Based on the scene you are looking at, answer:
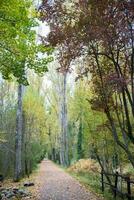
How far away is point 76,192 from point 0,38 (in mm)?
8045

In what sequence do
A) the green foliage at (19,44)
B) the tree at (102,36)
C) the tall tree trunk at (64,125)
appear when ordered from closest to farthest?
1. the tree at (102,36)
2. the green foliage at (19,44)
3. the tall tree trunk at (64,125)

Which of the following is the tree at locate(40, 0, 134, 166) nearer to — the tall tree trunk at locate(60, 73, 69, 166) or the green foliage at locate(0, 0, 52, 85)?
the green foliage at locate(0, 0, 52, 85)

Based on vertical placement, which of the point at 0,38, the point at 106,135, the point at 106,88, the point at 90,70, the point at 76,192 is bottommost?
the point at 76,192

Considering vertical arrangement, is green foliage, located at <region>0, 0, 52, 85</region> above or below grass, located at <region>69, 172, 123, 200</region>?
above

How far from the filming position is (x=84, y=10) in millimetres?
9883

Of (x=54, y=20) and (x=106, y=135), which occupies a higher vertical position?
(x=54, y=20)

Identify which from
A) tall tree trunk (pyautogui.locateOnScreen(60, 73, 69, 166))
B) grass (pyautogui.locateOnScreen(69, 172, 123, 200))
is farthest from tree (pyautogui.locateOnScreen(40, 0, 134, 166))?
tall tree trunk (pyautogui.locateOnScreen(60, 73, 69, 166))

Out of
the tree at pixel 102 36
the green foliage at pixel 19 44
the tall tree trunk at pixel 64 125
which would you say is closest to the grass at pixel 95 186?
the tree at pixel 102 36

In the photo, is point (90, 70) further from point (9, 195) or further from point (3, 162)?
point (3, 162)

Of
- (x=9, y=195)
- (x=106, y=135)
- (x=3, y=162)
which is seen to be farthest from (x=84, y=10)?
(x=3, y=162)

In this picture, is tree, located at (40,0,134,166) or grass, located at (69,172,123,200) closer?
tree, located at (40,0,134,166)

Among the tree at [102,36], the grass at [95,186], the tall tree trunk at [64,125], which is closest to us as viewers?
the tree at [102,36]

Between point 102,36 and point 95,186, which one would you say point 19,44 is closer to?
point 102,36

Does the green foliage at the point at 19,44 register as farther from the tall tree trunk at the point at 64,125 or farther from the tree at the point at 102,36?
the tall tree trunk at the point at 64,125
